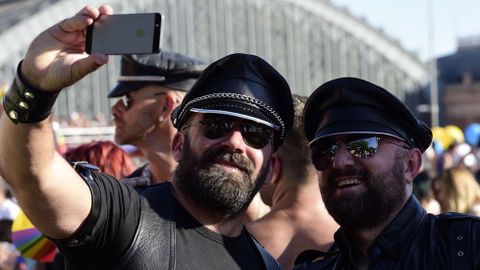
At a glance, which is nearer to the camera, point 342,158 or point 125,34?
point 125,34

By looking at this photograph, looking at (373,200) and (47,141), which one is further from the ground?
(47,141)

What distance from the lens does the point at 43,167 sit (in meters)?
2.46

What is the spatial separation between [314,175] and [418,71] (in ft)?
141

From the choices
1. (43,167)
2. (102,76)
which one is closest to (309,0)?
(102,76)

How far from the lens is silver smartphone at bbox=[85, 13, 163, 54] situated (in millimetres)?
2477

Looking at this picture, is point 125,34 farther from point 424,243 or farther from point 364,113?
point 424,243

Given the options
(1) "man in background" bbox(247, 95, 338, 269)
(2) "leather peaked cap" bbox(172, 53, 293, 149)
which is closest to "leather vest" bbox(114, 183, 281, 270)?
(2) "leather peaked cap" bbox(172, 53, 293, 149)

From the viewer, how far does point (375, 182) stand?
3076 millimetres

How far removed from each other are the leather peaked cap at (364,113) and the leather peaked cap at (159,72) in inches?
75.9

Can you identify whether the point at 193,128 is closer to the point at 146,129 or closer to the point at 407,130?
the point at 407,130

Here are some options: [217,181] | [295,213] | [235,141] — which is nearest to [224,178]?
[217,181]

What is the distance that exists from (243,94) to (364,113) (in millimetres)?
416

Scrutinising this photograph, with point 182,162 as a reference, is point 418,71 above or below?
below

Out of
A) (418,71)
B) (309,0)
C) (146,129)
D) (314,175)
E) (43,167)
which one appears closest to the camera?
(43,167)
